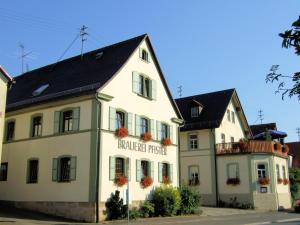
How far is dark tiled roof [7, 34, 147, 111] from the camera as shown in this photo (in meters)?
25.3

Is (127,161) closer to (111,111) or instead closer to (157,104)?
(111,111)

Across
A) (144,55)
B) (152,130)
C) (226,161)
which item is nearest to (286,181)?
(226,161)

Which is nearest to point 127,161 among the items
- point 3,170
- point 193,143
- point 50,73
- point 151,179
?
point 151,179

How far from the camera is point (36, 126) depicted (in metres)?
26.3

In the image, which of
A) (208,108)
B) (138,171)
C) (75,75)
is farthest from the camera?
(208,108)

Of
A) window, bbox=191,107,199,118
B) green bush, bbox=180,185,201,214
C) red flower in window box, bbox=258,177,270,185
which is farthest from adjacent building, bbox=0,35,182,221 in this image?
window, bbox=191,107,199,118

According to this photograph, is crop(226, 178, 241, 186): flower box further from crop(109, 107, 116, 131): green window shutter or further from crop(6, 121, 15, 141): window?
crop(6, 121, 15, 141): window

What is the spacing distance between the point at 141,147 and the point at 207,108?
1645 centimetres

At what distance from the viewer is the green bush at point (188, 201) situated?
26.9 metres

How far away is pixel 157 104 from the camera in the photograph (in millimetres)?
29094

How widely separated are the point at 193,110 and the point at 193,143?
3.72 meters

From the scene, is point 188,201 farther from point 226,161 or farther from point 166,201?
point 226,161

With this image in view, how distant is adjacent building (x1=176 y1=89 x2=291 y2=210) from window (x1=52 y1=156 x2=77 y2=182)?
16.8 metres

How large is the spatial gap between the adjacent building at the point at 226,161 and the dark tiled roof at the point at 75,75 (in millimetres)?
13611
